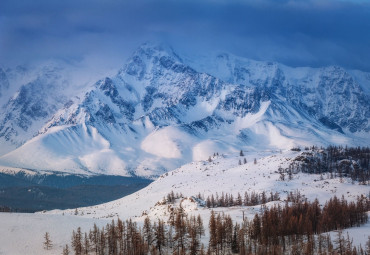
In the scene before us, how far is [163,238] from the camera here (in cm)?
11938

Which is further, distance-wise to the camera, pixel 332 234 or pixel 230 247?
pixel 332 234

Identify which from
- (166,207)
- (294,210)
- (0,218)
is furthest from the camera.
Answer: (166,207)

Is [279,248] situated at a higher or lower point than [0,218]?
lower

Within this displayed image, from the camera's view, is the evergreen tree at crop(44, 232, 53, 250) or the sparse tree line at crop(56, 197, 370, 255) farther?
the evergreen tree at crop(44, 232, 53, 250)

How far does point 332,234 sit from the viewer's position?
13075cm

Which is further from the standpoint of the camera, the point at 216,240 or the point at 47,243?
the point at 47,243

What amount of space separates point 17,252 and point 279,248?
61463mm

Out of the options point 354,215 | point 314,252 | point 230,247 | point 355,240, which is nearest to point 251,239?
point 230,247

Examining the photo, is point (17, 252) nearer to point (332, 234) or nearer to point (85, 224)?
point (85, 224)

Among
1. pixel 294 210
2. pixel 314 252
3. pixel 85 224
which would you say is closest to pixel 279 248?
pixel 314 252

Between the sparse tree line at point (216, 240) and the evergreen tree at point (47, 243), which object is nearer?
the sparse tree line at point (216, 240)

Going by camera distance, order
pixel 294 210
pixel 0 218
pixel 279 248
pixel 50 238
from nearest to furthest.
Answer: pixel 279 248
pixel 50 238
pixel 0 218
pixel 294 210

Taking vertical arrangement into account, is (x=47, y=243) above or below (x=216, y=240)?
above

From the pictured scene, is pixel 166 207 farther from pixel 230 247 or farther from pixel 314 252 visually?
pixel 314 252
